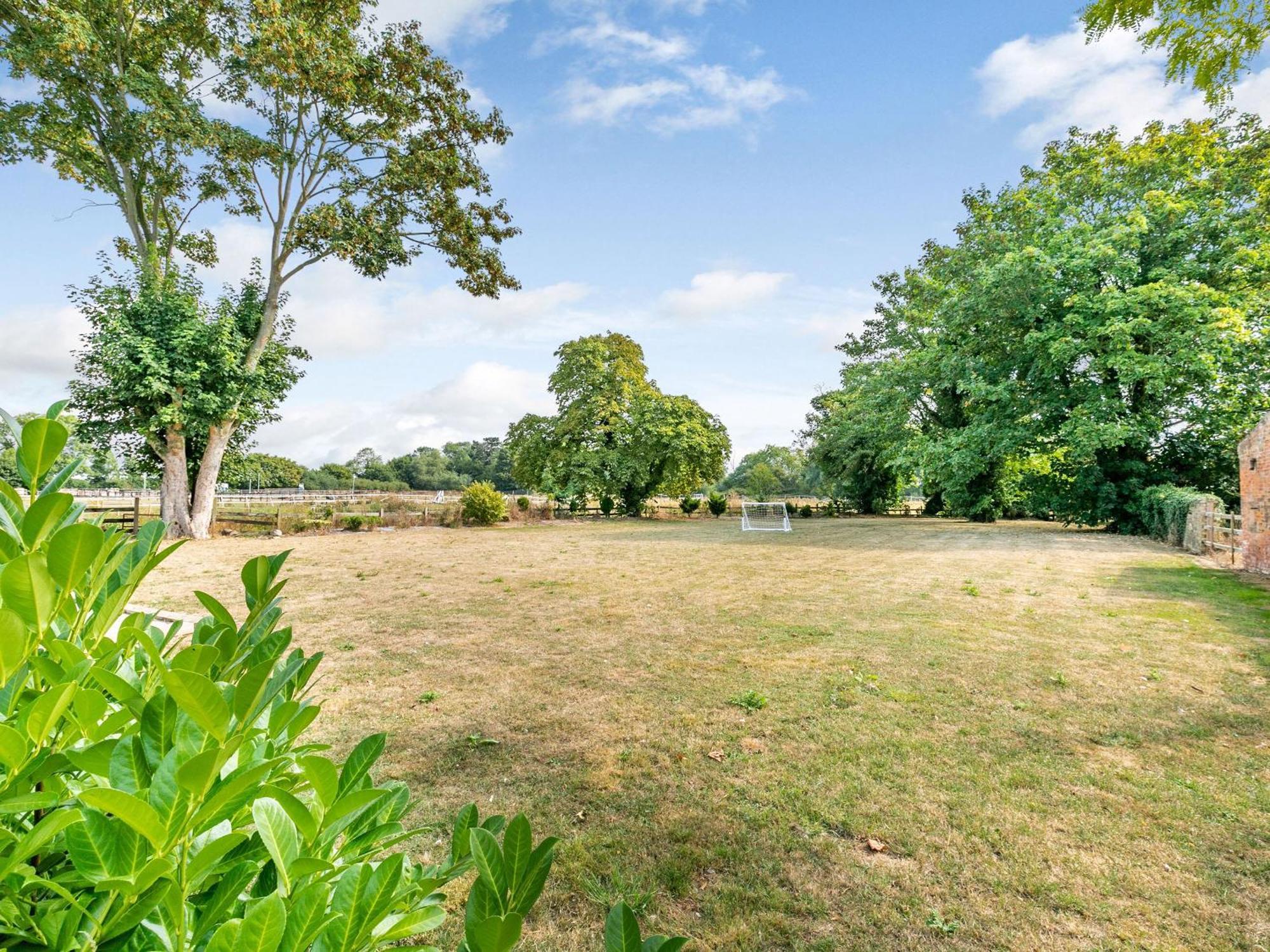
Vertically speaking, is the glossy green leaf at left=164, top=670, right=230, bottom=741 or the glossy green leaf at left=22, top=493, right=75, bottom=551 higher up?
the glossy green leaf at left=22, top=493, right=75, bottom=551

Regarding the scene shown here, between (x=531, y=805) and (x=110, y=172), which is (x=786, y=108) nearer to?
(x=531, y=805)

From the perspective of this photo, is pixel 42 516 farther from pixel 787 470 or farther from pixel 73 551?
pixel 787 470

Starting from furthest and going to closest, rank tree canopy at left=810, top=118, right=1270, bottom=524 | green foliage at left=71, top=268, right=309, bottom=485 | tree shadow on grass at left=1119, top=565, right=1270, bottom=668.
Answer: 1. tree canopy at left=810, top=118, right=1270, bottom=524
2. green foliage at left=71, top=268, right=309, bottom=485
3. tree shadow on grass at left=1119, top=565, right=1270, bottom=668

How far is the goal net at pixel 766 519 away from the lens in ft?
74.8

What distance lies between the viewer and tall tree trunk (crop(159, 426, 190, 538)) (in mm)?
15492

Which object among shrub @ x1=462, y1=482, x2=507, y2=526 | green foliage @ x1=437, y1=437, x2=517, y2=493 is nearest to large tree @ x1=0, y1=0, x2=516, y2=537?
shrub @ x1=462, y1=482, x2=507, y2=526

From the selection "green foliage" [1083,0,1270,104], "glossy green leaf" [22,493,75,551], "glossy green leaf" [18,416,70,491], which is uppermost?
"green foliage" [1083,0,1270,104]

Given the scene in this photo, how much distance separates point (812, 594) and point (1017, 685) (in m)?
3.80

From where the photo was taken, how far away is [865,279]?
3067 cm

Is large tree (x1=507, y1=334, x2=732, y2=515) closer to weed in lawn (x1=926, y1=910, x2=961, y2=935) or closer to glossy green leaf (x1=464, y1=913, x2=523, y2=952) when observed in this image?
weed in lawn (x1=926, y1=910, x2=961, y2=935)

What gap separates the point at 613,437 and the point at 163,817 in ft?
97.5

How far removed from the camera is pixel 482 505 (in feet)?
77.6

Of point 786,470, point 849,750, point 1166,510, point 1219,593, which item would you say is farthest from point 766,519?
point 786,470

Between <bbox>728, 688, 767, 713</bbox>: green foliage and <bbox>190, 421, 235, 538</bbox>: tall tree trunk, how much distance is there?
17460 millimetres
